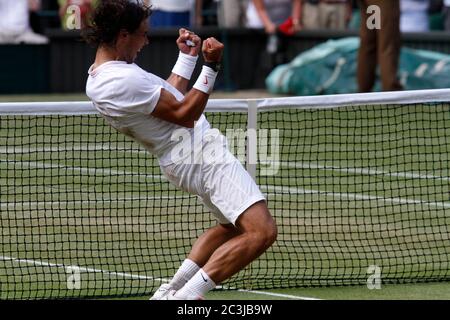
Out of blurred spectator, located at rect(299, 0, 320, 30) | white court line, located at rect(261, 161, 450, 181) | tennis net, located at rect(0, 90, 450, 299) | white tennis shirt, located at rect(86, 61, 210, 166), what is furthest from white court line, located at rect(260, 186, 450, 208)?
blurred spectator, located at rect(299, 0, 320, 30)

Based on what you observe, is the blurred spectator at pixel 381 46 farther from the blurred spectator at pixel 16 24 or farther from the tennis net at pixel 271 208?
the blurred spectator at pixel 16 24

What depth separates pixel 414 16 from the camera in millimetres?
20000

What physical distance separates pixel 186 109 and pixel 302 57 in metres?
12.8

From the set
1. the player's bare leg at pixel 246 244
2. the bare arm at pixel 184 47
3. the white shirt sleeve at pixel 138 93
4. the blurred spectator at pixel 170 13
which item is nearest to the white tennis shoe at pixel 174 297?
the player's bare leg at pixel 246 244

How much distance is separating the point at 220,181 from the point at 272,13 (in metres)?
13.6

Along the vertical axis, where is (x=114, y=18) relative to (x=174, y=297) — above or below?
above

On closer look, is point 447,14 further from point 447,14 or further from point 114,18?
point 114,18

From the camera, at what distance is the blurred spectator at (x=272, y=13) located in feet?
66.6

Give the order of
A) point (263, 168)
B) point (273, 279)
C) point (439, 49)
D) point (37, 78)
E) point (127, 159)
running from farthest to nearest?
point (37, 78) → point (439, 49) → point (127, 159) → point (263, 168) → point (273, 279)

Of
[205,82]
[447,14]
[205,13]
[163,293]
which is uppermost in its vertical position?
[205,82]

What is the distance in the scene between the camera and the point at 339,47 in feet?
64.4

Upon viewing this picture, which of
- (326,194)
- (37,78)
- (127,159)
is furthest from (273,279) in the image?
(37,78)

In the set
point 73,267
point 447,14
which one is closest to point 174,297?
point 73,267
